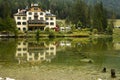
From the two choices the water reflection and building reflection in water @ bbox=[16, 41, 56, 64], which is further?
building reflection in water @ bbox=[16, 41, 56, 64]

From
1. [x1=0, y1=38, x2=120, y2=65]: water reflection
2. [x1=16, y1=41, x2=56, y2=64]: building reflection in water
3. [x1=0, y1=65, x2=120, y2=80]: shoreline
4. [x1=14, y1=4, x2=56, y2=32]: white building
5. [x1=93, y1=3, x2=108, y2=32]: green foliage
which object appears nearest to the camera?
[x1=0, y1=65, x2=120, y2=80]: shoreline

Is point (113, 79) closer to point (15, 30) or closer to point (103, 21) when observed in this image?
point (15, 30)

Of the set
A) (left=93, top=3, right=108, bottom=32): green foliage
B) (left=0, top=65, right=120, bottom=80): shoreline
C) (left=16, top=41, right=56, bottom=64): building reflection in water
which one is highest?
(left=93, top=3, right=108, bottom=32): green foliage

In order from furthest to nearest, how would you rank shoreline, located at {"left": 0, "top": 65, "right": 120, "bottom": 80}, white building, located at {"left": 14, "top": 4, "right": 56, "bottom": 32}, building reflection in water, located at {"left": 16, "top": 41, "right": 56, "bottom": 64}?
white building, located at {"left": 14, "top": 4, "right": 56, "bottom": 32}, building reflection in water, located at {"left": 16, "top": 41, "right": 56, "bottom": 64}, shoreline, located at {"left": 0, "top": 65, "right": 120, "bottom": 80}

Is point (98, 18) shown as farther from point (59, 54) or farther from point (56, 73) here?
point (56, 73)

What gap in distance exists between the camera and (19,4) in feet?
628

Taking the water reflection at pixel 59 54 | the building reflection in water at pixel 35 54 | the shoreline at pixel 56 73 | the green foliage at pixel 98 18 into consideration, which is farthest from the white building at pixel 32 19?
the shoreline at pixel 56 73

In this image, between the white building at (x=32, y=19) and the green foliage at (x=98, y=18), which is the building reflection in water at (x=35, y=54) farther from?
the green foliage at (x=98, y=18)

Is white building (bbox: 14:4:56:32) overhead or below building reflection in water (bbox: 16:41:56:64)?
overhead

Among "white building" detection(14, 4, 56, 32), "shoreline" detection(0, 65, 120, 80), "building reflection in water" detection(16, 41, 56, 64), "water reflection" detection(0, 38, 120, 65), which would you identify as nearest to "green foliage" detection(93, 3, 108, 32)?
"white building" detection(14, 4, 56, 32)

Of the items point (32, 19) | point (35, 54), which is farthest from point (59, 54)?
point (32, 19)

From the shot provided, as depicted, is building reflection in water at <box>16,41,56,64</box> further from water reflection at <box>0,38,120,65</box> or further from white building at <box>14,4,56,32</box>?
white building at <box>14,4,56,32</box>

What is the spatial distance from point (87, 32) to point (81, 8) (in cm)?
2265

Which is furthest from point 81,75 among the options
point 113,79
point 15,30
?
point 15,30
